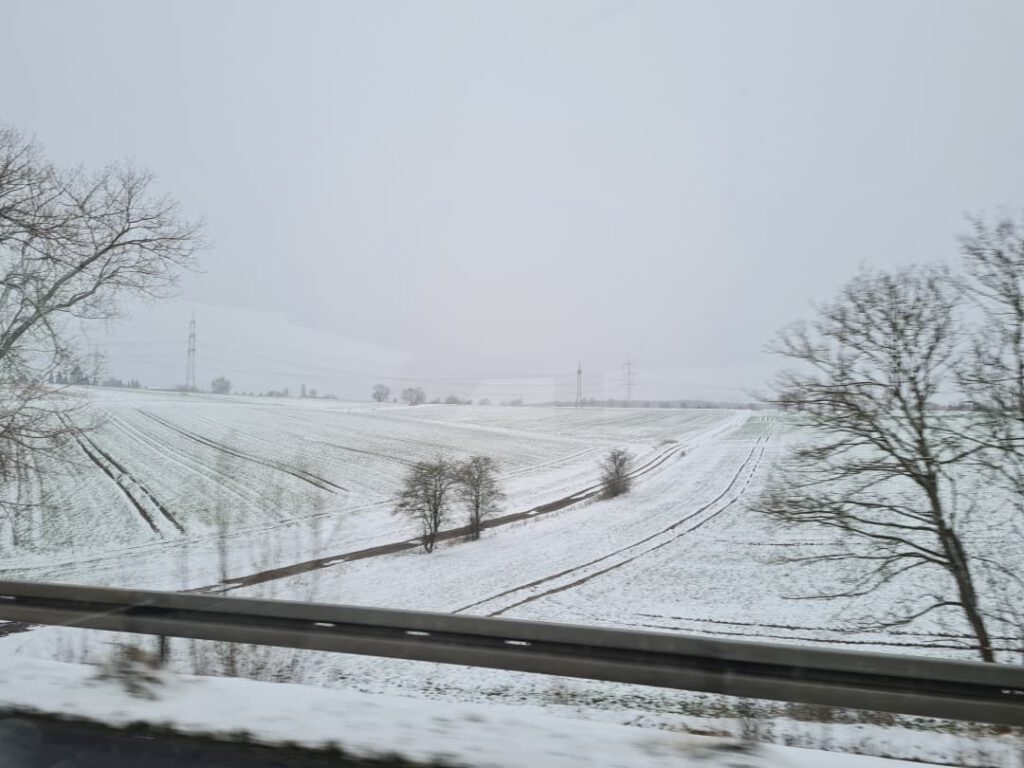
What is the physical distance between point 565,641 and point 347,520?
729 cm

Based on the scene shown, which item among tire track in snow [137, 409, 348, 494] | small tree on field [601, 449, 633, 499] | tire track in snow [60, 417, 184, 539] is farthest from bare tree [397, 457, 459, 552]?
tire track in snow [60, 417, 184, 539]

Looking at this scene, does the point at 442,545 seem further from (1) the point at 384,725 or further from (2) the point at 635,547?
(1) the point at 384,725

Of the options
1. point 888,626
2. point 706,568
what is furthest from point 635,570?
point 888,626

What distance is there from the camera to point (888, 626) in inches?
338

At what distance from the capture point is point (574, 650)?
12.6ft

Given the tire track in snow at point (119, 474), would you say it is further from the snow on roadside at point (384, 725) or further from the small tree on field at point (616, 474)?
the snow on roadside at point (384, 725)

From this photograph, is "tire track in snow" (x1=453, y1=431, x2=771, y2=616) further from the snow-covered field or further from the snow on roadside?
the snow on roadside

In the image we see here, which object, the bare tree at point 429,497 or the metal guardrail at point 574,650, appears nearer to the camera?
the metal guardrail at point 574,650

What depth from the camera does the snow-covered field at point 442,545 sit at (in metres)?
7.61

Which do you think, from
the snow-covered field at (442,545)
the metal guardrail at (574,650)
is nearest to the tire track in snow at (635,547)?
the snow-covered field at (442,545)

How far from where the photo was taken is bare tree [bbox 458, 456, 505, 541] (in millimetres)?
10477

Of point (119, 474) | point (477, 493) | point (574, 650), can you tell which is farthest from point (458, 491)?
point (574, 650)

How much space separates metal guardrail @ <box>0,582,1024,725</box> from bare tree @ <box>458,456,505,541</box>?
6.06 meters

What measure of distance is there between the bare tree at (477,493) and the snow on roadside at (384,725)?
6.51m
